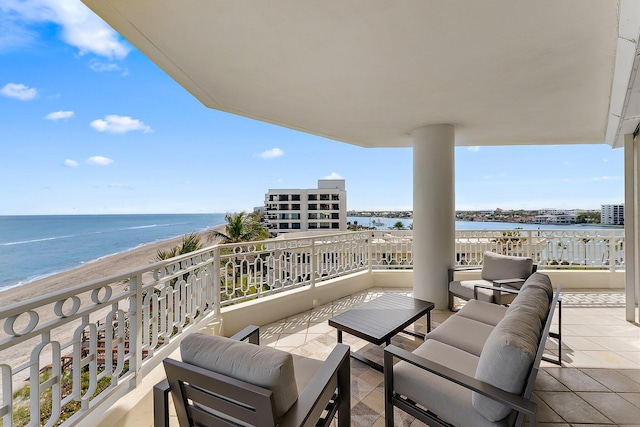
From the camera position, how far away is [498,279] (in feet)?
11.7

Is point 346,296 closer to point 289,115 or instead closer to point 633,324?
point 289,115

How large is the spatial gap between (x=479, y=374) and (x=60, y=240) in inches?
2314

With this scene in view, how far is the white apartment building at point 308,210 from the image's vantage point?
151 ft

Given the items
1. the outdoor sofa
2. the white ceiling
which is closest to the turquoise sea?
the white ceiling

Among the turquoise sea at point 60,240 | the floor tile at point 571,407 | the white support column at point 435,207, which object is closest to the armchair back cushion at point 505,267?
the white support column at point 435,207

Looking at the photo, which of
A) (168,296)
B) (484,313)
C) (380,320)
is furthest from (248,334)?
(484,313)

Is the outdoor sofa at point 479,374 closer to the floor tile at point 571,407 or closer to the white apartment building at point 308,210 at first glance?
the floor tile at point 571,407

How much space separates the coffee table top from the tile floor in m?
0.40

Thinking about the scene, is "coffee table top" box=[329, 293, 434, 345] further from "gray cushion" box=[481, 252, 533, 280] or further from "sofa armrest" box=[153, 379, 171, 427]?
"sofa armrest" box=[153, 379, 171, 427]

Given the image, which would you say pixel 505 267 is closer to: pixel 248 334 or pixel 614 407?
pixel 614 407

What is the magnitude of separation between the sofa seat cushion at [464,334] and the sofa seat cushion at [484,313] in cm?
10

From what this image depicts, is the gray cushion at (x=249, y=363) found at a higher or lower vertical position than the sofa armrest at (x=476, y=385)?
higher

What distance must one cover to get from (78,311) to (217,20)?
1919 mm

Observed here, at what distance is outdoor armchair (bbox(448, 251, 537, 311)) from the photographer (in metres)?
3.20
